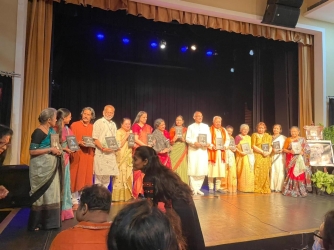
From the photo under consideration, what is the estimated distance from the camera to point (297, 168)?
4.74 m

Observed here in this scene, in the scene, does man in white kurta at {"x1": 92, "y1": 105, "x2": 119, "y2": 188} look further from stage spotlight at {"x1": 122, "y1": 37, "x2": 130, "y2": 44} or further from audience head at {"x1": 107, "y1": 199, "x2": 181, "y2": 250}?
stage spotlight at {"x1": 122, "y1": 37, "x2": 130, "y2": 44}

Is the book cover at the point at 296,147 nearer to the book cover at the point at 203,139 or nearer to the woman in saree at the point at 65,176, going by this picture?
the book cover at the point at 203,139

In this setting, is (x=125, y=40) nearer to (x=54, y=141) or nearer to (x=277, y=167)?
(x=277, y=167)

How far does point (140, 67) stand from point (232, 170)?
389 centimetres

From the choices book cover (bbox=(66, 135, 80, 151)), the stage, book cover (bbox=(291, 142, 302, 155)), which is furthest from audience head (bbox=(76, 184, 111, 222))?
book cover (bbox=(291, 142, 302, 155))

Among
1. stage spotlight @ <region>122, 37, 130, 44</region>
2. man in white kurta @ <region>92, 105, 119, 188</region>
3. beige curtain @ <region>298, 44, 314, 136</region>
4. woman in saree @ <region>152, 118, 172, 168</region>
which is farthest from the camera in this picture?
stage spotlight @ <region>122, 37, 130, 44</region>

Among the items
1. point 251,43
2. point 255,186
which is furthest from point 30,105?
point 251,43

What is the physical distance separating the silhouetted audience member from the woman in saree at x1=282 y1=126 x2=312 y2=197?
13.9ft

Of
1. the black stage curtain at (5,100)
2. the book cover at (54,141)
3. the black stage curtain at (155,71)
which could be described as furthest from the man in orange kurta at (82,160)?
the black stage curtain at (155,71)

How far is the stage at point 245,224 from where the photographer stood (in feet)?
8.29

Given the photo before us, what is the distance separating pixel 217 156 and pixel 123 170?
169 centimetres

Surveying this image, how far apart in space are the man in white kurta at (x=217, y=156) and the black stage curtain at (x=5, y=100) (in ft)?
10.3

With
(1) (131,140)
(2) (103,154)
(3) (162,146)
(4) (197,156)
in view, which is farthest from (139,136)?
(4) (197,156)

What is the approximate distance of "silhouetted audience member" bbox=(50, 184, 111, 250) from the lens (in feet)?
3.34
